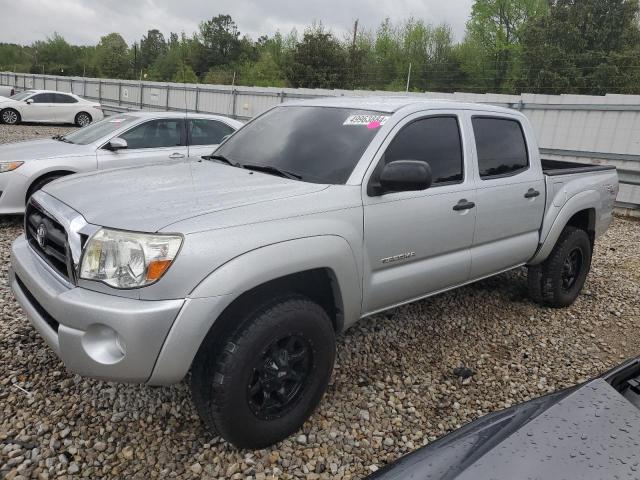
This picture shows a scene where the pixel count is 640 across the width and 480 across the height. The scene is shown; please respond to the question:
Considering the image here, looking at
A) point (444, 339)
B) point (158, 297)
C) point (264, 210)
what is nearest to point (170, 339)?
point (158, 297)

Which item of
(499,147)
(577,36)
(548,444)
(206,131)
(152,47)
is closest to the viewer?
(548,444)

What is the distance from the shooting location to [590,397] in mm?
1594

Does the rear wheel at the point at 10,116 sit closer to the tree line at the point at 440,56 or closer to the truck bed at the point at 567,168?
the tree line at the point at 440,56

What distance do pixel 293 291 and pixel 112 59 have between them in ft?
237

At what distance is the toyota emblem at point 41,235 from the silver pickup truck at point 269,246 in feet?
0.05

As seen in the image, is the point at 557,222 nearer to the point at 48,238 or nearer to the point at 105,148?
the point at 48,238

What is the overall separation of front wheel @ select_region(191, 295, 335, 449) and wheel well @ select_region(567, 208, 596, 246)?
315 cm

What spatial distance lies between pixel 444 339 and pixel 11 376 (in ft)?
9.60

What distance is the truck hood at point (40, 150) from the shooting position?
5.86 metres

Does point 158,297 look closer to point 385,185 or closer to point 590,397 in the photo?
point 385,185

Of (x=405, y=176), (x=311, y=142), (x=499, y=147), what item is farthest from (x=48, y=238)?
(x=499, y=147)

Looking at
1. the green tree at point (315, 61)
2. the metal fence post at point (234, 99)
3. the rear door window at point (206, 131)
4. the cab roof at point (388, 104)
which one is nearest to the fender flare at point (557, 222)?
the cab roof at point (388, 104)

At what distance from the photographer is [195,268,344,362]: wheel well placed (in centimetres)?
225

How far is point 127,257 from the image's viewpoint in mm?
2068
